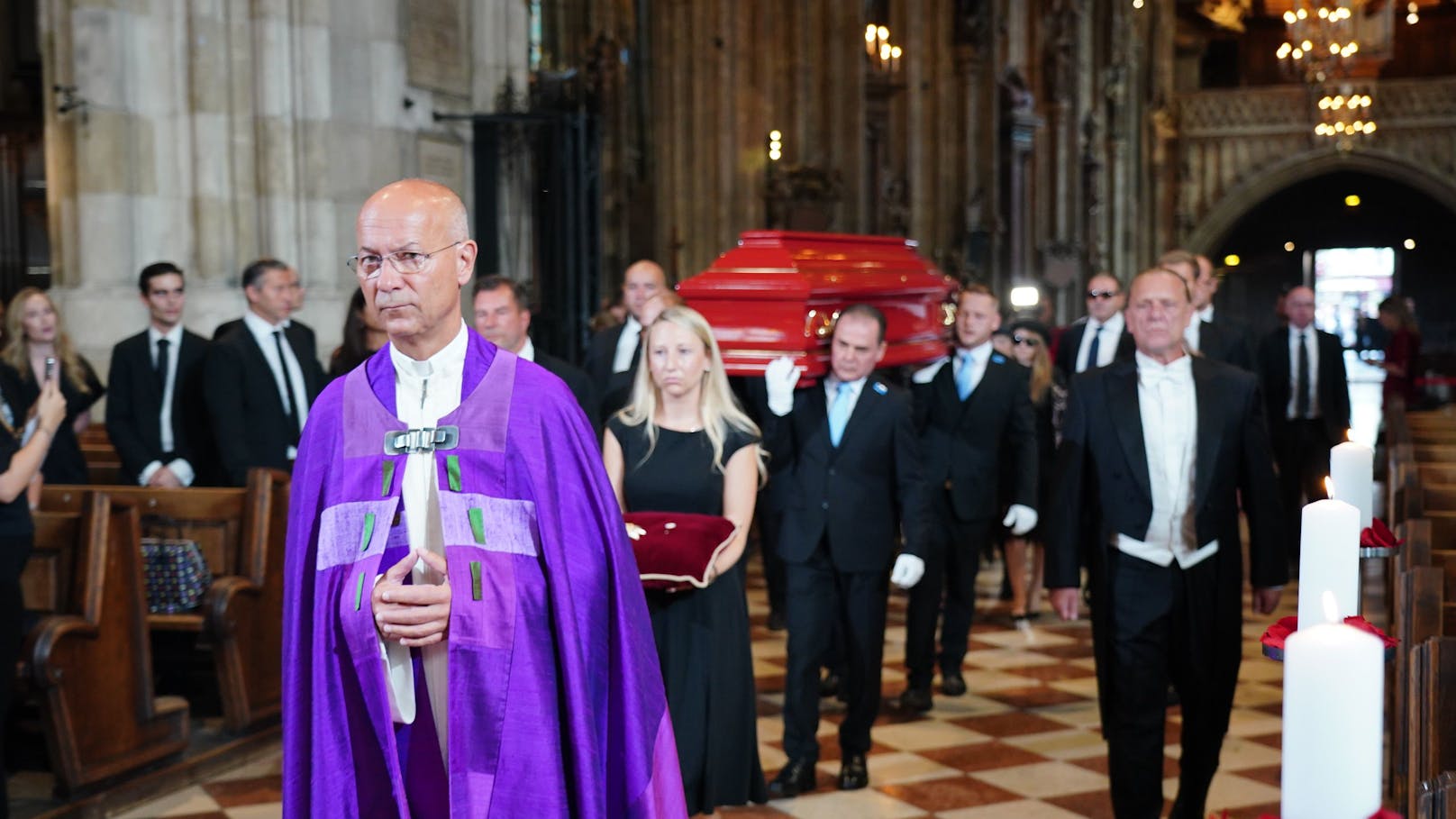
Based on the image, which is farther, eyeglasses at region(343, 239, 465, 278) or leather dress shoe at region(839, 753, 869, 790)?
leather dress shoe at region(839, 753, 869, 790)

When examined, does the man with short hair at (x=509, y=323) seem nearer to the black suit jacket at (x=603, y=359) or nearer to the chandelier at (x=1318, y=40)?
the black suit jacket at (x=603, y=359)

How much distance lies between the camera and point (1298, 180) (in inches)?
1236

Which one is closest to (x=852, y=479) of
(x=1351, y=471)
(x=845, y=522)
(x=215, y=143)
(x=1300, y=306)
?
(x=845, y=522)

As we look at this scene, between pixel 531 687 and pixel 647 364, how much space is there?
199cm

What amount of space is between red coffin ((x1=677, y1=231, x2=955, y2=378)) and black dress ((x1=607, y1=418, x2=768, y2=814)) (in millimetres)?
1049

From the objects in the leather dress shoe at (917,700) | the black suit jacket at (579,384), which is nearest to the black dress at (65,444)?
the black suit jacket at (579,384)

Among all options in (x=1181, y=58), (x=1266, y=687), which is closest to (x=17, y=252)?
(x=1266, y=687)

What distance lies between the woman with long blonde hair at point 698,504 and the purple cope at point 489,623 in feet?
5.12

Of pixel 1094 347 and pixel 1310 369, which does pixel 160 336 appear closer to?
pixel 1094 347

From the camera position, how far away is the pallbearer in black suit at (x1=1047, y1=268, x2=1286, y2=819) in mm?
4293

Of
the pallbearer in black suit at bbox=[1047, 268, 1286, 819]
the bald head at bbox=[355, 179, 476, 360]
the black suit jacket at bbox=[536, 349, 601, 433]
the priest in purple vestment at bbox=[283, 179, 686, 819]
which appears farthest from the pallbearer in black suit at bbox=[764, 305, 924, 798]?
the bald head at bbox=[355, 179, 476, 360]

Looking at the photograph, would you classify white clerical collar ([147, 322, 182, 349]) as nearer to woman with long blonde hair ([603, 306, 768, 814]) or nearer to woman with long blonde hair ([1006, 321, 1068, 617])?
woman with long blonde hair ([603, 306, 768, 814])

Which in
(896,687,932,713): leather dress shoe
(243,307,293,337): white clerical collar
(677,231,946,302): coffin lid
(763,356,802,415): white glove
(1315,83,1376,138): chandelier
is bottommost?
(896,687,932,713): leather dress shoe

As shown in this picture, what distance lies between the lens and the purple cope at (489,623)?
2.41 metres
